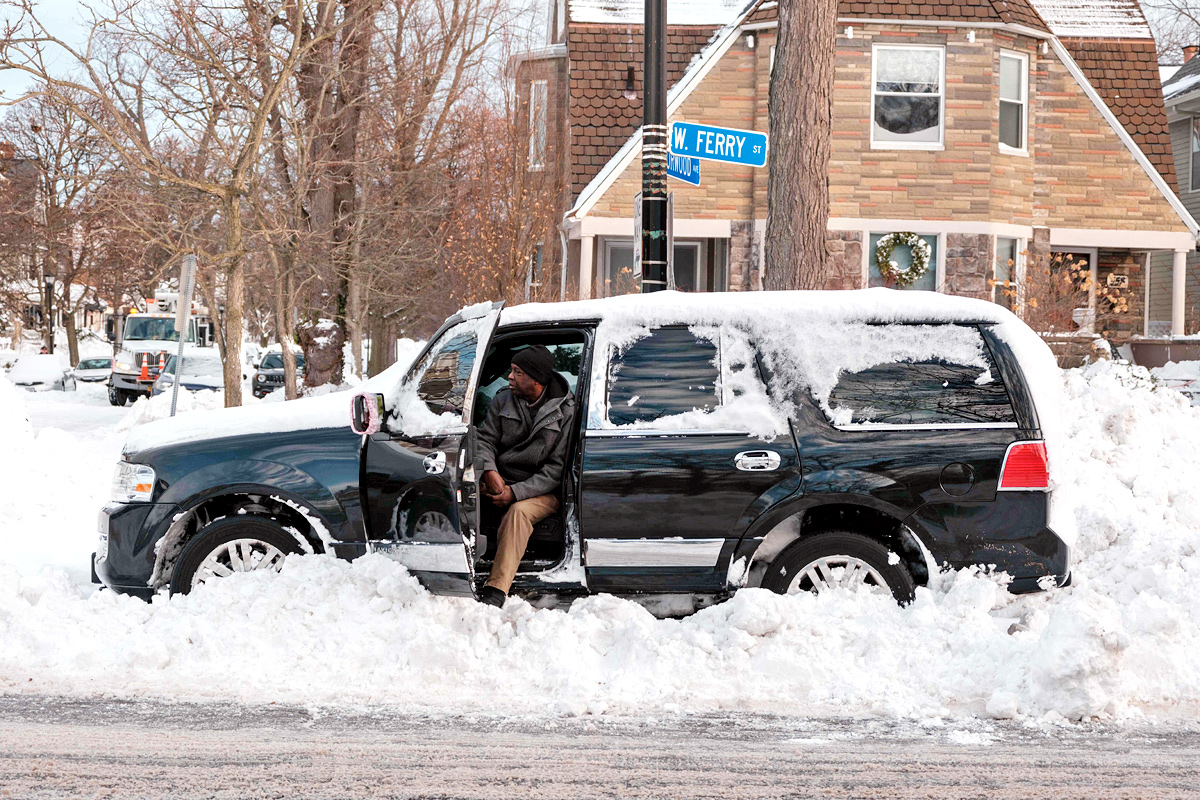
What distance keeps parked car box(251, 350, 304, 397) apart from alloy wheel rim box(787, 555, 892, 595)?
1051 inches

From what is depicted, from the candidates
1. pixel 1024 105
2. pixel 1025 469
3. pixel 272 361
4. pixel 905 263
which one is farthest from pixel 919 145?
pixel 272 361

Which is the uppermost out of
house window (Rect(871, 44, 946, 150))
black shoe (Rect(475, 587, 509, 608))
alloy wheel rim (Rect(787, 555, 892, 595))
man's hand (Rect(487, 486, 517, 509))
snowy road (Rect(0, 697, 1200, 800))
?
house window (Rect(871, 44, 946, 150))

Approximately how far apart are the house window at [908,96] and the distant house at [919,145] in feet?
0.08

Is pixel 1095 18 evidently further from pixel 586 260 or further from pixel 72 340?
pixel 72 340

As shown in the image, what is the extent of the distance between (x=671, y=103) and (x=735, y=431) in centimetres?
1614

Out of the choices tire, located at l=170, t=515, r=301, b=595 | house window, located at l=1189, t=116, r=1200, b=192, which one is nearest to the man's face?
tire, located at l=170, t=515, r=301, b=595

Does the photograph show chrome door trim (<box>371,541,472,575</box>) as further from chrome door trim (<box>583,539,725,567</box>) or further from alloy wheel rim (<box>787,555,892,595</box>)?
alloy wheel rim (<box>787,555,892,595</box>)

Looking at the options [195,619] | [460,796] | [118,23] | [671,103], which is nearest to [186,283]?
[118,23]

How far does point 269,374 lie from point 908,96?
2305 centimetres

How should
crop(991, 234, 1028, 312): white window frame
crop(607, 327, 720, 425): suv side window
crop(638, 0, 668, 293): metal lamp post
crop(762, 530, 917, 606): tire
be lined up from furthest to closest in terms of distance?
1. crop(991, 234, 1028, 312): white window frame
2. crop(638, 0, 668, 293): metal lamp post
3. crop(607, 327, 720, 425): suv side window
4. crop(762, 530, 917, 606): tire

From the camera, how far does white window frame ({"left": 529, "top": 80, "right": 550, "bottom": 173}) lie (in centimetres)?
2411

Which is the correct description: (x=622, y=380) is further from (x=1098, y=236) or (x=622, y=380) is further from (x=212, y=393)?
(x=212, y=393)

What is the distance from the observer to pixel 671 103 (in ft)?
69.5

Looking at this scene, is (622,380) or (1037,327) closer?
(622,380)
